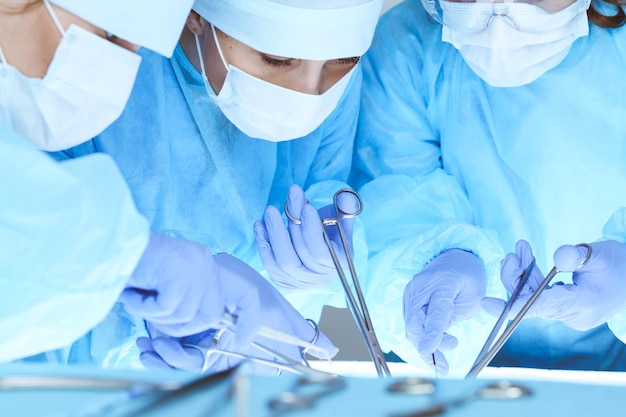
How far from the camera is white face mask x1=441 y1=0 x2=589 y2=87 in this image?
5.52ft

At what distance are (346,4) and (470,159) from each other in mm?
586

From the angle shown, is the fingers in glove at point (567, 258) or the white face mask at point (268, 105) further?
the white face mask at point (268, 105)

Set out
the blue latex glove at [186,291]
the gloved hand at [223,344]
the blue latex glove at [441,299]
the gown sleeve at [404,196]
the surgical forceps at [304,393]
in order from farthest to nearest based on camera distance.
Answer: the gown sleeve at [404,196] < the blue latex glove at [441,299] < the gloved hand at [223,344] < the blue latex glove at [186,291] < the surgical forceps at [304,393]

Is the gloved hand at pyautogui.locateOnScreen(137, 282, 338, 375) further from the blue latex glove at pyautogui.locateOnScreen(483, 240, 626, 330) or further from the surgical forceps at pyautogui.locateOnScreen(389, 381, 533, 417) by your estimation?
the surgical forceps at pyautogui.locateOnScreen(389, 381, 533, 417)

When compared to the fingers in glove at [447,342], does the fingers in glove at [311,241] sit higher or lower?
higher

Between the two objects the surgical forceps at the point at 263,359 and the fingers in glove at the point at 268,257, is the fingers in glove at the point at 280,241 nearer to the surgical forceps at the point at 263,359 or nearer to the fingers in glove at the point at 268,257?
the fingers in glove at the point at 268,257

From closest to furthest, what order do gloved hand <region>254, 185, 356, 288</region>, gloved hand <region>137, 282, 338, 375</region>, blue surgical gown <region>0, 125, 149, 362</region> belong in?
blue surgical gown <region>0, 125, 149, 362</region>, gloved hand <region>137, 282, 338, 375</region>, gloved hand <region>254, 185, 356, 288</region>

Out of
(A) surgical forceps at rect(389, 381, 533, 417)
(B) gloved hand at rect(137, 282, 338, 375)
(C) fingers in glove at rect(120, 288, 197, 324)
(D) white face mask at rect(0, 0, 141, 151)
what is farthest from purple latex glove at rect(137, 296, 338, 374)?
(A) surgical forceps at rect(389, 381, 533, 417)

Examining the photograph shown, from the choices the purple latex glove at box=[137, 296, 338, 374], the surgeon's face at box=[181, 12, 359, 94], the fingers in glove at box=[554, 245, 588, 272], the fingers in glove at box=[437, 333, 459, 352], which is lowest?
the purple latex glove at box=[137, 296, 338, 374]

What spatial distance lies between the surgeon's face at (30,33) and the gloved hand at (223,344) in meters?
0.55

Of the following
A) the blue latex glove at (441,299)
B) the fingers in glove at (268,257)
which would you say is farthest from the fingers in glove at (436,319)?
the fingers in glove at (268,257)

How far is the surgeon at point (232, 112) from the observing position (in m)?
1.59

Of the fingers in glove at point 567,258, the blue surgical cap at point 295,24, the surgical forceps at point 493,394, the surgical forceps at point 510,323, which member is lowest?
the surgical forceps at point 510,323

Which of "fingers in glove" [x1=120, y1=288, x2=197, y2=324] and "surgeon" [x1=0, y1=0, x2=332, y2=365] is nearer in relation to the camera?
"surgeon" [x1=0, y1=0, x2=332, y2=365]
